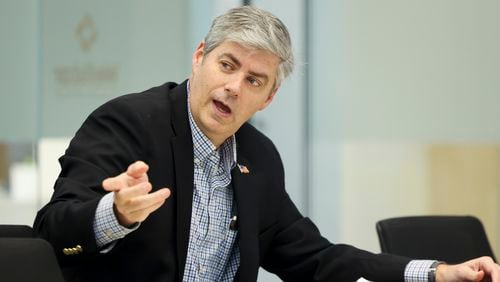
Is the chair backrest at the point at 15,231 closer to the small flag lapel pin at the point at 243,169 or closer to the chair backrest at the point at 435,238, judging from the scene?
the small flag lapel pin at the point at 243,169

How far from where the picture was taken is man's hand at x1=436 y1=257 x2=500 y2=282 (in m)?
2.47

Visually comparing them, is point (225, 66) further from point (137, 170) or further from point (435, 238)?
point (435, 238)

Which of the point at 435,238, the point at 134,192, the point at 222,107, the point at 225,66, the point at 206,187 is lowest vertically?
the point at 435,238

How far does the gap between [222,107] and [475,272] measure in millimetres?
823

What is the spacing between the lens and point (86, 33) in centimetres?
488

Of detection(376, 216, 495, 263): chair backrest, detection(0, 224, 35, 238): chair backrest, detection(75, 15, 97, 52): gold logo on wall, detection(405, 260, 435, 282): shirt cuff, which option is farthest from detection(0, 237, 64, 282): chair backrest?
detection(75, 15, 97, 52): gold logo on wall

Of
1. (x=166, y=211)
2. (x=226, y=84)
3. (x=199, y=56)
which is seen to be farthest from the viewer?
(x=199, y=56)

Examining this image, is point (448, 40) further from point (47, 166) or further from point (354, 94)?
point (47, 166)

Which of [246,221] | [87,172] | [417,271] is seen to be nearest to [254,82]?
[246,221]

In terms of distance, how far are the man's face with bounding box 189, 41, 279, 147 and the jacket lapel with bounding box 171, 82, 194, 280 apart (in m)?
0.05

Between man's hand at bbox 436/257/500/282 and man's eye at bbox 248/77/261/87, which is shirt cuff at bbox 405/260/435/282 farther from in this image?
man's eye at bbox 248/77/261/87

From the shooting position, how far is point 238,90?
2.55 metres

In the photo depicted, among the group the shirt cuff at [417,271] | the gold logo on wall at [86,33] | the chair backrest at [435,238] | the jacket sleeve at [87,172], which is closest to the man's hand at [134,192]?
the jacket sleeve at [87,172]

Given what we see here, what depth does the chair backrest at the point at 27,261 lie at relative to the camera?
1.93m
